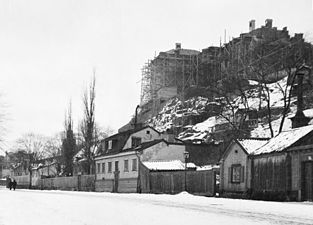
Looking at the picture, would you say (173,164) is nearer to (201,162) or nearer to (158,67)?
(201,162)

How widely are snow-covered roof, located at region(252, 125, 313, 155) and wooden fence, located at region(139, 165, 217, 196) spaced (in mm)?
4958

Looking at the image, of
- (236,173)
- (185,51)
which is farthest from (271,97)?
(236,173)

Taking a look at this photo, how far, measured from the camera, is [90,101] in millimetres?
60438

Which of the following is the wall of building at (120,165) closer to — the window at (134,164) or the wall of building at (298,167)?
the window at (134,164)

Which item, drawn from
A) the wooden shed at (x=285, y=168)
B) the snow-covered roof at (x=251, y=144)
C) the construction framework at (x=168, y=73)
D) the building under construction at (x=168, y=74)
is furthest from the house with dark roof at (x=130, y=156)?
the construction framework at (x=168, y=73)

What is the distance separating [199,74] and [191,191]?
5626cm

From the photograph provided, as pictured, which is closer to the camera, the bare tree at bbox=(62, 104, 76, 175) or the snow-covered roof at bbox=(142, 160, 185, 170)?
the snow-covered roof at bbox=(142, 160, 185, 170)

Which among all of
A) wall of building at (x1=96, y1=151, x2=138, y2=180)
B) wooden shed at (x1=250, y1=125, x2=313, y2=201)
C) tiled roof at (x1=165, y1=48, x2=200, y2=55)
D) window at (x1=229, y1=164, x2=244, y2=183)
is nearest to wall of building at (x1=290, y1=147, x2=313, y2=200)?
wooden shed at (x1=250, y1=125, x2=313, y2=201)

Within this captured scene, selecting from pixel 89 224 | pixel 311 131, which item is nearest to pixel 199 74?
pixel 311 131

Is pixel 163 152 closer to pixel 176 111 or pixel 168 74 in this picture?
pixel 176 111

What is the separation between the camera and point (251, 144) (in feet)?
109

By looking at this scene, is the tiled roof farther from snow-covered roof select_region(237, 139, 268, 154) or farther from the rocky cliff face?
snow-covered roof select_region(237, 139, 268, 154)

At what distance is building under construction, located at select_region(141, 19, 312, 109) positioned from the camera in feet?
263

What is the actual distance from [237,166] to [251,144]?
169 centimetres
